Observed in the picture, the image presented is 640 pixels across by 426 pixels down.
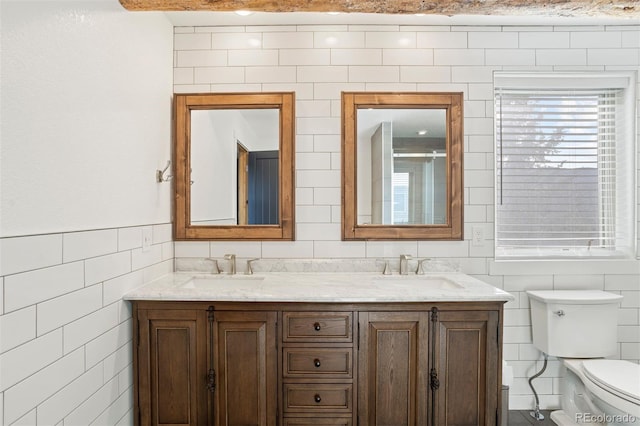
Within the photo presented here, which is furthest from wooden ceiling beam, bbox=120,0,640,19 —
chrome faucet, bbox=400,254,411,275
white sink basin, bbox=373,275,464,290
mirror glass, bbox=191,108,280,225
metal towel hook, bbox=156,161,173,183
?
white sink basin, bbox=373,275,464,290

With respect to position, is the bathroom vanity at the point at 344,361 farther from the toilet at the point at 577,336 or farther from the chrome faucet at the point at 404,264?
the toilet at the point at 577,336

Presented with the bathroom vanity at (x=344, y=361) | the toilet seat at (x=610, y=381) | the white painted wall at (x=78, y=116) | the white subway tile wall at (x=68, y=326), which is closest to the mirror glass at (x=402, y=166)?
the bathroom vanity at (x=344, y=361)

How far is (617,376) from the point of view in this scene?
1.84 meters

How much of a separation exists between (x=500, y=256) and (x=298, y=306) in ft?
4.68

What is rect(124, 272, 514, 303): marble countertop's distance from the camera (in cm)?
171

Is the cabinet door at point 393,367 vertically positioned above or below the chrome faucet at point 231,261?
below

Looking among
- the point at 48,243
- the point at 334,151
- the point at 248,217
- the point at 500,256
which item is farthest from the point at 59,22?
the point at 500,256

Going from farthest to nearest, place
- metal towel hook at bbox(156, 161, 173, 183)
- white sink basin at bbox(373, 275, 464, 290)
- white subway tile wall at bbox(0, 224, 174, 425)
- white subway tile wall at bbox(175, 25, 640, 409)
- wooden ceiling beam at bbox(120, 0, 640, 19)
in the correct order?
white subway tile wall at bbox(175, 25, 640, 409)
white sink basin at bbox(373, 275, 464, 290)
metal towel hook at bbox(156, 161, 173, 183)
wooden ceiling beam at bbox(120, 0, 640, 19)
white subway tile wall at bbox(0, 224, 174, 425)

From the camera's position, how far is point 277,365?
1.74 metres

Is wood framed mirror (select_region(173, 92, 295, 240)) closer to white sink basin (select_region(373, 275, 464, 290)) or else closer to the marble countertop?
the marble countertop

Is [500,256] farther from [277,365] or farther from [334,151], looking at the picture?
[277,365]

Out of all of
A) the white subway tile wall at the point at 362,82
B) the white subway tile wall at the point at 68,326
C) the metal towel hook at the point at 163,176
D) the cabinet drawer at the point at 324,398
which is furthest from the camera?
the white subway tile wall at the point at 362,82

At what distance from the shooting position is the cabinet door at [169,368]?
175 centimetres

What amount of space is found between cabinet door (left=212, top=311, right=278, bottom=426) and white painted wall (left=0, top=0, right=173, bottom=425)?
459 mm
